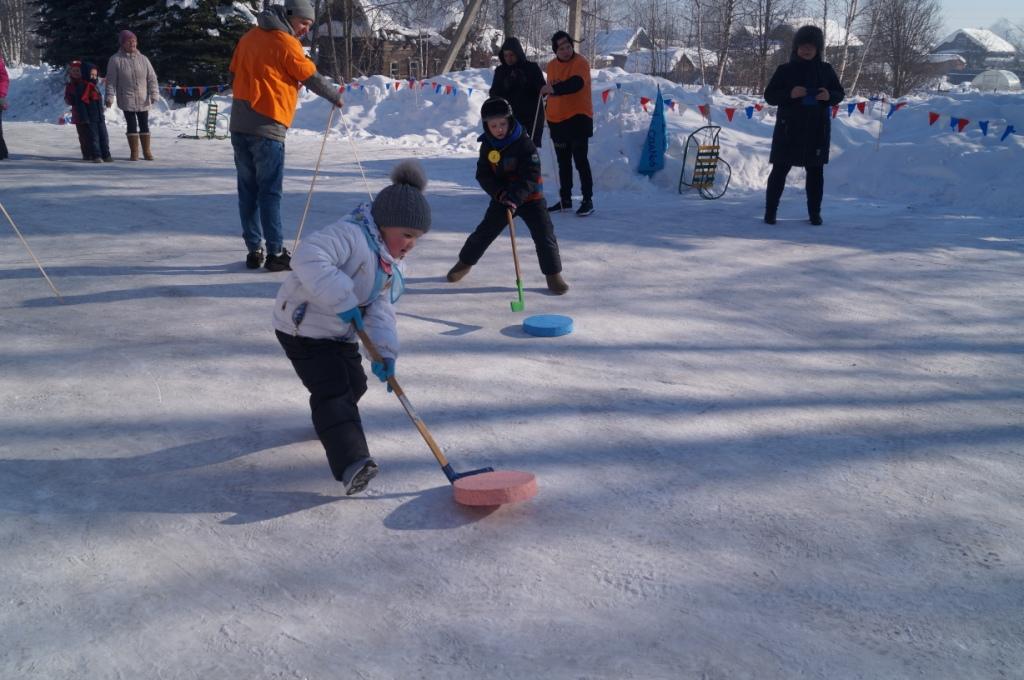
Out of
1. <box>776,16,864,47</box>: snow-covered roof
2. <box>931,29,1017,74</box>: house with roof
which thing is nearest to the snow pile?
<box>776,16,864,47</box>: snow-covered roof

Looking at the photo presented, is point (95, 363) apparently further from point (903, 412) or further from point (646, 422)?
point (903, 412)

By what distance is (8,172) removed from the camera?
10.2 meters

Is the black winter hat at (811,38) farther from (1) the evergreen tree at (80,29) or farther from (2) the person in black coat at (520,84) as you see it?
(1) the evergreen tree at (80,29)

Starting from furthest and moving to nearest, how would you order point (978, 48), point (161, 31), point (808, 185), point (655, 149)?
point (978, 48)
point (161, 31)
point (655, 149)
point (808, 185)

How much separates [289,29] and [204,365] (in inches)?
107

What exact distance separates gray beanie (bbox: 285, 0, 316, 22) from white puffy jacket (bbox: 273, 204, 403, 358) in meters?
3.10

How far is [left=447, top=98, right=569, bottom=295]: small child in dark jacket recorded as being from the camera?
5188 millimetres

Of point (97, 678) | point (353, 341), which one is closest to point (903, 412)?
point (353, 341)

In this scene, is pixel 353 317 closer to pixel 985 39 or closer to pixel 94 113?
pixel 94 113

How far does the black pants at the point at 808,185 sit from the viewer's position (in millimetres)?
7605

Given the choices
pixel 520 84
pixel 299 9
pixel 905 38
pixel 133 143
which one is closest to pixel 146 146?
pixel 133 143

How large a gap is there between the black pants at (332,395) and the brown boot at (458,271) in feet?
8.86

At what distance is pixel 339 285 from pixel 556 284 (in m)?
2.92

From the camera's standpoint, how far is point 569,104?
25.8 feet
